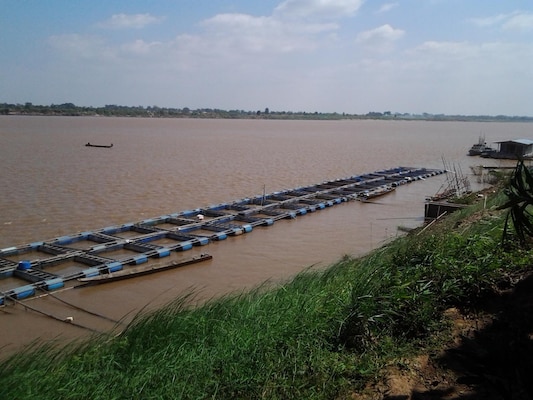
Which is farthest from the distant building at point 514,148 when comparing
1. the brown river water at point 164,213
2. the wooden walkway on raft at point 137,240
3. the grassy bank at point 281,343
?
the grassy bank at point 281,343

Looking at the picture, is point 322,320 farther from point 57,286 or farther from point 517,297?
point 57,286

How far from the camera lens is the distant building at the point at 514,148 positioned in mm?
33969

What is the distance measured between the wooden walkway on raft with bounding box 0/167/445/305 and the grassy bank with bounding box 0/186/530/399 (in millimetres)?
4729

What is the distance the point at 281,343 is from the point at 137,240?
842 cm

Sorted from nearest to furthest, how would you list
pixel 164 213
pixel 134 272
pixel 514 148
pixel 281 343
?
pixel 281 343 → pixel 134 272 → pixel 164 213 → pixel 514 148

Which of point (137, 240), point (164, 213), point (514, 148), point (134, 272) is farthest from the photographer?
point (514, 148)

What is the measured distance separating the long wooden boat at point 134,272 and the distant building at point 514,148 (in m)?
30.5

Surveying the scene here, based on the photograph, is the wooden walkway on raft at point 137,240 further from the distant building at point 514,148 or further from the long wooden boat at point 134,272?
the distant building at point 514,148

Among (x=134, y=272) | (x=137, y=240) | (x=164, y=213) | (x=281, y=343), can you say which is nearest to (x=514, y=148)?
(x=164, y=213)

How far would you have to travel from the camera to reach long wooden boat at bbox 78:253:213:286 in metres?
9.23

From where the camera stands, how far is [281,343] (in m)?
4.09

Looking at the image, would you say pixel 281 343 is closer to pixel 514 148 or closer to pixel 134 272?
pixel 134 272

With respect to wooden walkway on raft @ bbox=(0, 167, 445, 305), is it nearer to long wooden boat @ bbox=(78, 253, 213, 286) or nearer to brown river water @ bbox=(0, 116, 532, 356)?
long wooden boat @ bbox=(78, 253, 213, 286)

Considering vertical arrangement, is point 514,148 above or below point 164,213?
above
